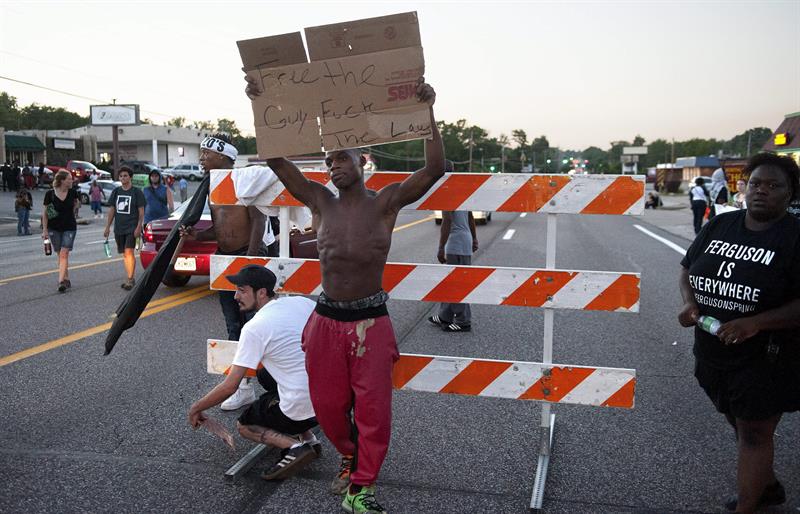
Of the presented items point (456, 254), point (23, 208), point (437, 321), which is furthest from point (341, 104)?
point (23, 208)

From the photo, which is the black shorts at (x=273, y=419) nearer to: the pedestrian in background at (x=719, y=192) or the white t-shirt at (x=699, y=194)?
the pedestrian in background at (x=719, y=192)

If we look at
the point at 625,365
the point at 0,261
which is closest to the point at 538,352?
the point at 625,365

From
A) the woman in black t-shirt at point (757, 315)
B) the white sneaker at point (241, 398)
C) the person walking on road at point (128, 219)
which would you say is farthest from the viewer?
the person walking on road at point (128, 219)

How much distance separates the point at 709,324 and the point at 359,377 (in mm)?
1757

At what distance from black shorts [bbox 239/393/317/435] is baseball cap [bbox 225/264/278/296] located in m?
0.65

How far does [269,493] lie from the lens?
3.73 metres

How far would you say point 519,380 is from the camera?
404 centimetres

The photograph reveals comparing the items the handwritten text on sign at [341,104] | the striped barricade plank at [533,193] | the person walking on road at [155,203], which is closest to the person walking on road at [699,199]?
the person walking on road at [155,203]

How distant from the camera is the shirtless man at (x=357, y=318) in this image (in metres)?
3.49

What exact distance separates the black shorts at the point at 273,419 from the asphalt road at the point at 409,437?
0.86 ft

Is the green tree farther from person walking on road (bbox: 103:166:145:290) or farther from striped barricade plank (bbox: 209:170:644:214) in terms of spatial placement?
striped barricade plank (bbox: 209:170:644:214)

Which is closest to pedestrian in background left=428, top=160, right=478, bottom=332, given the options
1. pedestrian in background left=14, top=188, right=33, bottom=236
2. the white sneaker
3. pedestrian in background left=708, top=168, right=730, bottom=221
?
the white sneaker

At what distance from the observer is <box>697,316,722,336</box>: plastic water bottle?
11.0 feet

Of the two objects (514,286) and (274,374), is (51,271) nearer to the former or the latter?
(274,374)
